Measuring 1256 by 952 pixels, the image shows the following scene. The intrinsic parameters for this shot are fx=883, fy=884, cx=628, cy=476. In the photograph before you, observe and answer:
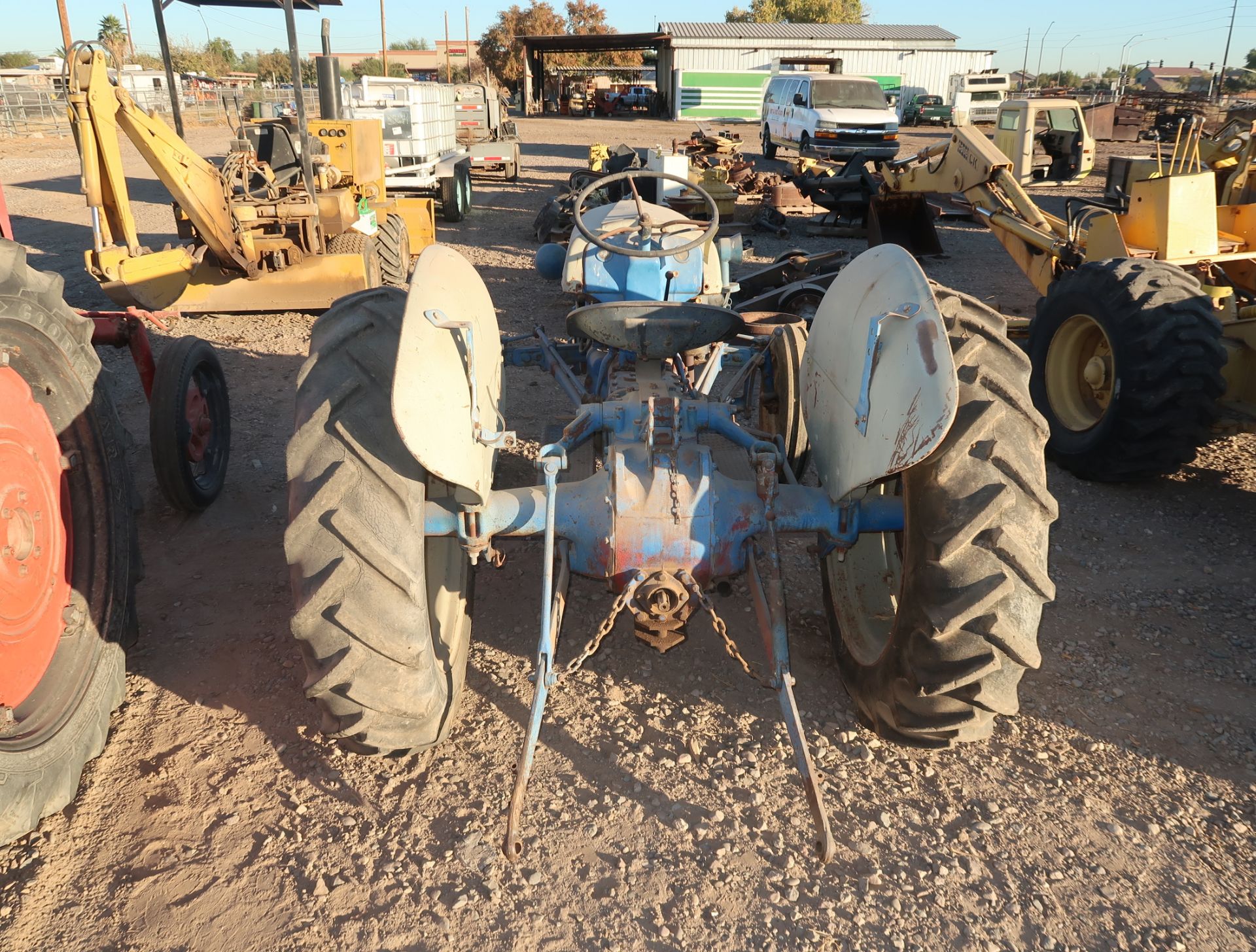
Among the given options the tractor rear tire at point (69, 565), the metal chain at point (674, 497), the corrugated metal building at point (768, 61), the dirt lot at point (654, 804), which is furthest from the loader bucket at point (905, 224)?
the corrugated metal building at point (768, 61)

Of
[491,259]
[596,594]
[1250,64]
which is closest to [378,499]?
[596,594]

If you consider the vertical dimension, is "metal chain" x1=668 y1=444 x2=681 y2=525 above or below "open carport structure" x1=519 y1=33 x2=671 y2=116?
below

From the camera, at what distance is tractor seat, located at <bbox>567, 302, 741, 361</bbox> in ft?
11.3

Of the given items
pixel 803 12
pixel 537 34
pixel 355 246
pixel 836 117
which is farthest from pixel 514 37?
pixel 355 246

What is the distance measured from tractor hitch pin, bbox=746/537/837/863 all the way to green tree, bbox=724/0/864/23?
60.3 metres

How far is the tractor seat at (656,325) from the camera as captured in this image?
3.45 metres

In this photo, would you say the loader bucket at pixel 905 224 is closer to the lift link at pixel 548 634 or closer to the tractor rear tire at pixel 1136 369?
the tractor rear tire at pixel 1136 369

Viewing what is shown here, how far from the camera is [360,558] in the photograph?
243 centimetres

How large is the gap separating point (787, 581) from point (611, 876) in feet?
6.10

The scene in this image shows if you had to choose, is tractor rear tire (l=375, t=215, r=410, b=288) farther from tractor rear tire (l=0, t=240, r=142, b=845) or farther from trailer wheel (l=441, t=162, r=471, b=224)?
tractor rear tire (l=0, t=240, r=142, b=845)

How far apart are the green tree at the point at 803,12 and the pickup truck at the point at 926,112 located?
2284 cm

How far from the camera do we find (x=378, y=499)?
2.49 meters

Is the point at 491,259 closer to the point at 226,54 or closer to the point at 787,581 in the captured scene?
the point at 787,581

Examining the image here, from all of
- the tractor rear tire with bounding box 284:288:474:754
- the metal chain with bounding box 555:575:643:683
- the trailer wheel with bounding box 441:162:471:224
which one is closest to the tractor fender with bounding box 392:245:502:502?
the tractor rear tire with bounding box 284:288:474:754
